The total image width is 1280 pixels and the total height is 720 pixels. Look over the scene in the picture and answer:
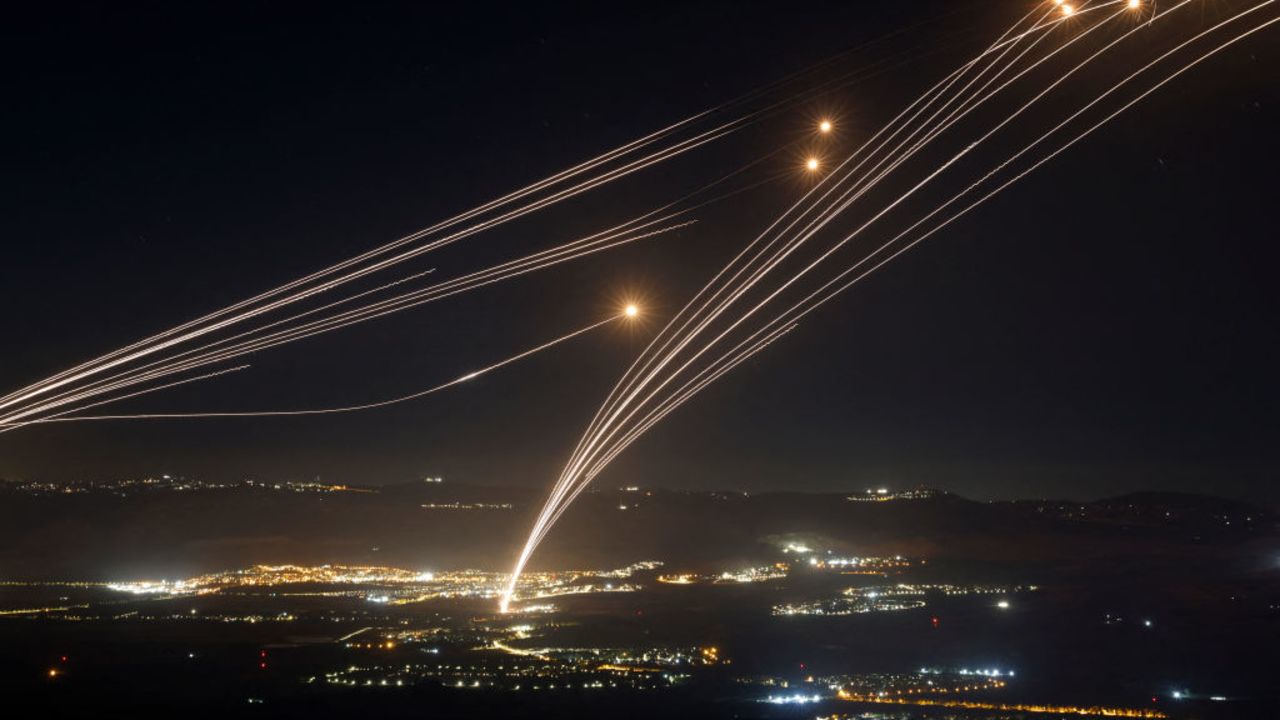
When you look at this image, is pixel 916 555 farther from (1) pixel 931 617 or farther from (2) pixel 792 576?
(1) pixel 931 617

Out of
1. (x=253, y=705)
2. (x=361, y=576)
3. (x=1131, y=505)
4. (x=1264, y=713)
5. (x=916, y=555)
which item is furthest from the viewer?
(x=1131, y=505)

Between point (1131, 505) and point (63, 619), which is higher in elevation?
point (1131, 505)

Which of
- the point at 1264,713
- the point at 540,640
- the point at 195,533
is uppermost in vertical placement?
the point at 195,533

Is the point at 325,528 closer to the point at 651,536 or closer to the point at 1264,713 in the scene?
the point at 651,536

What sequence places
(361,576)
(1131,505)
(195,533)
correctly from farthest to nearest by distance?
(1131,505)
(195,533)
(361,576)

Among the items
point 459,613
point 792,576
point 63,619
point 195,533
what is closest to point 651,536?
point 792,576

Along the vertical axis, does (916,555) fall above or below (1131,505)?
below

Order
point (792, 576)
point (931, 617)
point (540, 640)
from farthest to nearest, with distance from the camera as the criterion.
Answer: point (792, 576) → point (931, 617) → point (540, 640)

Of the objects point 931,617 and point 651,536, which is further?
point 651,536

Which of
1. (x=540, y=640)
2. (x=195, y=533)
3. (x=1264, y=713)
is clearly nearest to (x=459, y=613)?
(x=540, y=640)
